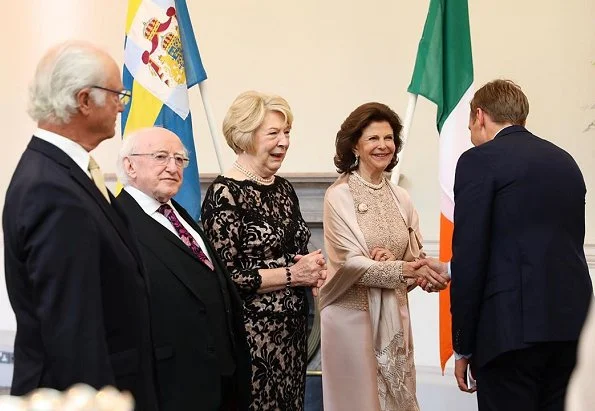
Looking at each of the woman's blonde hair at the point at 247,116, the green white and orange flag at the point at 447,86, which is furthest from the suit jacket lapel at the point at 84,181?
the green white and orange flag at the point at 447,86

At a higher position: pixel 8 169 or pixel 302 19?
pixel 302 19

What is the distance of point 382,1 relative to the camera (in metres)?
6.24

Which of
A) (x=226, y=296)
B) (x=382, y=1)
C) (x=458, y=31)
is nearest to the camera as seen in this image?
(x=226, y=296)

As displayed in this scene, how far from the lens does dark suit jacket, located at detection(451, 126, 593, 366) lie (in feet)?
10.5

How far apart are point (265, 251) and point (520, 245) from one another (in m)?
0.87

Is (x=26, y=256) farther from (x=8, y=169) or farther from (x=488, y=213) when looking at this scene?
(x=8, y=169)

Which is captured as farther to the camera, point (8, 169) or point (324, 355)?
point (8, 169)

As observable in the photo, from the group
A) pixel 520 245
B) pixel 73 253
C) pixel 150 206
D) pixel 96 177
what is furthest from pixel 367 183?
pixel 73 253

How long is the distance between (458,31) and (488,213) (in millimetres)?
1750

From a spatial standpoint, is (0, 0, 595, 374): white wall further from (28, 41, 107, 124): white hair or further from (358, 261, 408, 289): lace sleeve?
(28, 41, 107, 124): white hair

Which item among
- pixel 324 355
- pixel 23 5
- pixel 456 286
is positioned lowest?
pixel 324 355

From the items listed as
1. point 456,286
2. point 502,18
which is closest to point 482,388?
point 456,286

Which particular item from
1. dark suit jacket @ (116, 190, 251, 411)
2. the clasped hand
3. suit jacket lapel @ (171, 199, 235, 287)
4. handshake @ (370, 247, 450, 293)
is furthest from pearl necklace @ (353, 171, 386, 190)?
dark suit jacket @ (116, 190, 251, 411)

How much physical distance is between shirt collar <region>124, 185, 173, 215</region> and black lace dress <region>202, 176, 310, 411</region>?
36 centimetres
